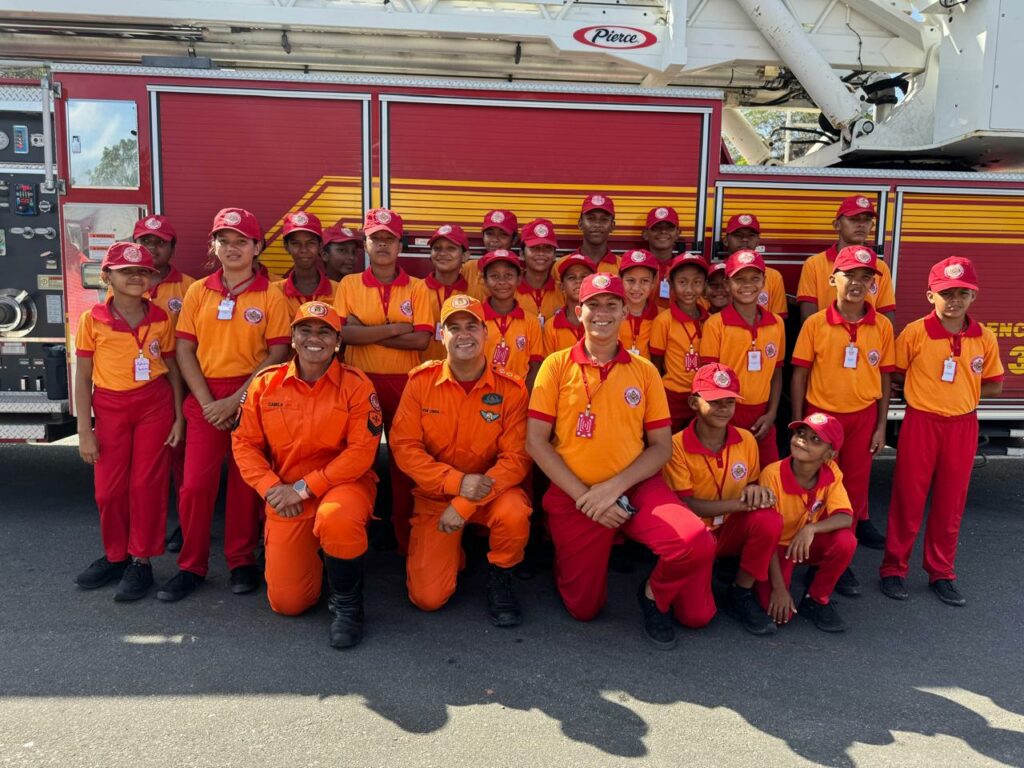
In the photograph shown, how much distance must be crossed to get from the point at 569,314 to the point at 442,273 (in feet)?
2.48

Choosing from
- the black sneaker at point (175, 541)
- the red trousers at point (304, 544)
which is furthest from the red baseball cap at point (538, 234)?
the black sneaker at point (175, 541)

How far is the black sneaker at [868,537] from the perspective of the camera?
4.60 m

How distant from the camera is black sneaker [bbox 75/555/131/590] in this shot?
3.74 meters

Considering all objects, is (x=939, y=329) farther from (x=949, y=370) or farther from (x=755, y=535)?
(x=755, y=535)

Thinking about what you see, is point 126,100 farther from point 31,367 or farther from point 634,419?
point 634,419

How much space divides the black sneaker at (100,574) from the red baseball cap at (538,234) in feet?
8.95

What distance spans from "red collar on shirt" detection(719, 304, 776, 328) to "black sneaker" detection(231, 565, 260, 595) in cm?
278

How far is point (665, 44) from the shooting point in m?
5.39

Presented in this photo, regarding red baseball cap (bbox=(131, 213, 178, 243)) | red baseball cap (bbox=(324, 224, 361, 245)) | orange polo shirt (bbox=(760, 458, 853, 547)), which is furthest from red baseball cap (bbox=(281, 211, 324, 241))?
orange polo shirt (bbox=(760, 458, 853, 547))

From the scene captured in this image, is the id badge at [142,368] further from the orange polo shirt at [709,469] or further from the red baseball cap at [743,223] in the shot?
the red baseball cap at [743,223]

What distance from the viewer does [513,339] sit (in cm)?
406

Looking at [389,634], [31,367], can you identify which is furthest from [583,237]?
[31,367]

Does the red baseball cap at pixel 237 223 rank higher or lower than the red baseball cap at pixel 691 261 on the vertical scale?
higher

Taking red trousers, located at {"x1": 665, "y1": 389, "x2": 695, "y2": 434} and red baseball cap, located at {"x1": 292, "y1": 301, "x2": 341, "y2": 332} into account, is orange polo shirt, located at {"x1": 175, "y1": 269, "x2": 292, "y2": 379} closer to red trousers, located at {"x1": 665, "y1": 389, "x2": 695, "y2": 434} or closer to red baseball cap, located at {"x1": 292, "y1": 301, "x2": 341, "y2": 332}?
red baseball cap, located at {"x1": 292, "y1": 301, "x2": 341, "y2": 332}
